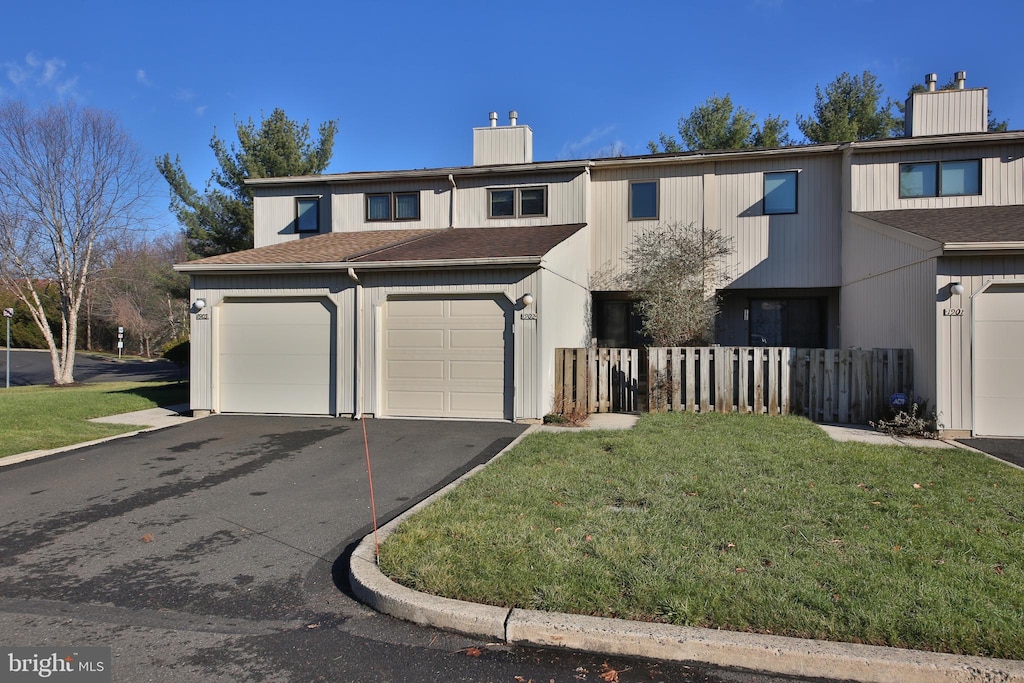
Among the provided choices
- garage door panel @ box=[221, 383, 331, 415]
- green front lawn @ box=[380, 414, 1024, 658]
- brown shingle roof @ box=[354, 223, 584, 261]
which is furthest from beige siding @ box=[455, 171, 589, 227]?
green front lawn @ box=[380, 414, 1024, 658]

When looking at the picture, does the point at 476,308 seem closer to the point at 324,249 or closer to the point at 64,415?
the point at 324,249

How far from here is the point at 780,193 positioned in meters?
15.2

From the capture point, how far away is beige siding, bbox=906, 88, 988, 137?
14.8 meters

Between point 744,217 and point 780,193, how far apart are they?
1.03 m

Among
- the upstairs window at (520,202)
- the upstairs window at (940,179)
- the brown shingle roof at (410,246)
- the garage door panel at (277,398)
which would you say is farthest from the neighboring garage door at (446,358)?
the upstairs window at (940,179)

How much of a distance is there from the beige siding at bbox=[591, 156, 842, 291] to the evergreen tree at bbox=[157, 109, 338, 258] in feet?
48.0

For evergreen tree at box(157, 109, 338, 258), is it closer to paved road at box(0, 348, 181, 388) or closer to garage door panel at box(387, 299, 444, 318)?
paved road at box(0, 348, 181, 388)

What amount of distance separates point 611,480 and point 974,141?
43.2 feet

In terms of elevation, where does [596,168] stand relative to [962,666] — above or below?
above

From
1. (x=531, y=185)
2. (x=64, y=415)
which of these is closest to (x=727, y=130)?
(x=531, y=185)

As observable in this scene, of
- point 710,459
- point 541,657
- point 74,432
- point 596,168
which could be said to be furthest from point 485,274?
point 541,657

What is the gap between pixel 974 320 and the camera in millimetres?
9422

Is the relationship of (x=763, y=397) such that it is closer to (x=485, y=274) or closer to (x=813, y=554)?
(x=485, y=274)
